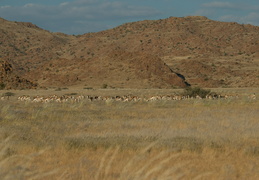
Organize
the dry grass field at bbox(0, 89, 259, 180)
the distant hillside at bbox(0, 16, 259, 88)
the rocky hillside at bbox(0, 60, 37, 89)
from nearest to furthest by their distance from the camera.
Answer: the dry grass field at bbox(0, 89, 259, 180) → the rocky hillside at bbox(0, 60, 37, 89) → the distant hillside at bbox(0, 16, 259, 88)

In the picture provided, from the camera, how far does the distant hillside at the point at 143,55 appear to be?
6184 centimetres

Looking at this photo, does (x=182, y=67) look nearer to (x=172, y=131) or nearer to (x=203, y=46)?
(x=203, y=46)

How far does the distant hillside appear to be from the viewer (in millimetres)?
61844

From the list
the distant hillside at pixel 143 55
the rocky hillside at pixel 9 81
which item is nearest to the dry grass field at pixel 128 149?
the rocky hillside at pixel 9 81

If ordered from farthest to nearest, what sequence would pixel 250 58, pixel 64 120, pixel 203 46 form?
1. pixel 203 46
2. pixel 250 58
3. pixel 64 120

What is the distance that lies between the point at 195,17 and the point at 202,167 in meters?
118

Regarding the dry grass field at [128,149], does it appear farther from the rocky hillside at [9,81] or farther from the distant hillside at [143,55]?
the distant hillside at [143,55]

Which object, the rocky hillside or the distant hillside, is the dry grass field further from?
the distant hillside

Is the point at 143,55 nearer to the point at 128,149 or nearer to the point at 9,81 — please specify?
the point at 9,81

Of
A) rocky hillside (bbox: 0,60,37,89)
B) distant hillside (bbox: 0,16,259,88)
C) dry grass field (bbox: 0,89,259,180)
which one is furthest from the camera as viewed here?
distant hillside (bbox: 0,16,259,88)

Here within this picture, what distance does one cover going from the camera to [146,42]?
104 m

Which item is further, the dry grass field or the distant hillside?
the distant hillside

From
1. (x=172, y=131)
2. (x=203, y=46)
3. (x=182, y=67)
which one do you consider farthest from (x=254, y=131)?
(x=203, y=46)

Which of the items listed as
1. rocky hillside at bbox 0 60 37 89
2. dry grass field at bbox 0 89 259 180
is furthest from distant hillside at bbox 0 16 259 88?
dry grass field at bbox 0 89 259 180
